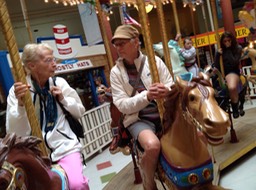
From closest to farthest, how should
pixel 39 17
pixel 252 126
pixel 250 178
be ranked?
1. pixel 250 178
2. pixel 252 126
3. pixel 39 17

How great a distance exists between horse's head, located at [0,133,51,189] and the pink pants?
11.4 inches

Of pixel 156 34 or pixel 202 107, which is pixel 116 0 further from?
pixel 156 34

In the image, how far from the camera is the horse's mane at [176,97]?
62.6 inches

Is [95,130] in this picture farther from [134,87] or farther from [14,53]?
[14,53]

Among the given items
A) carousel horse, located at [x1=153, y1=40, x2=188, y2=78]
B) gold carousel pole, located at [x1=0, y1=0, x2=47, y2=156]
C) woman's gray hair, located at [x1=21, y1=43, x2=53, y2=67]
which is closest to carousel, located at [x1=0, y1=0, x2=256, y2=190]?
gold carousel pole, located at [x1=0, y1=0, x2=47, y2=156]

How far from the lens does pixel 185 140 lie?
1.75 meters

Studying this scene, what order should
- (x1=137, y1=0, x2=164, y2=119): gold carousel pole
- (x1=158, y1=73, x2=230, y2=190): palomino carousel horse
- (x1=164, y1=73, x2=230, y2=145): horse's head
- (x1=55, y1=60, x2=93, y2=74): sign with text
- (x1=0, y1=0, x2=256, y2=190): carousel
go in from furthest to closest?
(x1=55, y1=60, x2=93, y2=74): sign with text → (x1=137, y1=0, x2=164, y2=119): gold carousel pole → (x1=158, y1=73, x2=230, y2=190): palomino carousel horse → (x1=164, y1=73, x2=230, y2=145): horse's head → (x1=0, y1=0, x2=256, y2=190): carousel

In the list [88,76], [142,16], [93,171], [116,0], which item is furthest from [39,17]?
[142,16]

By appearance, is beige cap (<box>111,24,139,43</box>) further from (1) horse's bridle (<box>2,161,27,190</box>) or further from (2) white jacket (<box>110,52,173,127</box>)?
(1) horse's bridle (<box>2,161,27,190</box>)

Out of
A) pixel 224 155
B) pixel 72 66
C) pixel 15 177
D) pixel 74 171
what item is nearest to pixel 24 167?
pixel 15 177

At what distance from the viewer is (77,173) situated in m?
1.70

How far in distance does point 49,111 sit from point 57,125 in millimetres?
100

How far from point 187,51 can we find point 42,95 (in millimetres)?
3807

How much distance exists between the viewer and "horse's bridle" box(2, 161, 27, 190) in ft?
3.51
